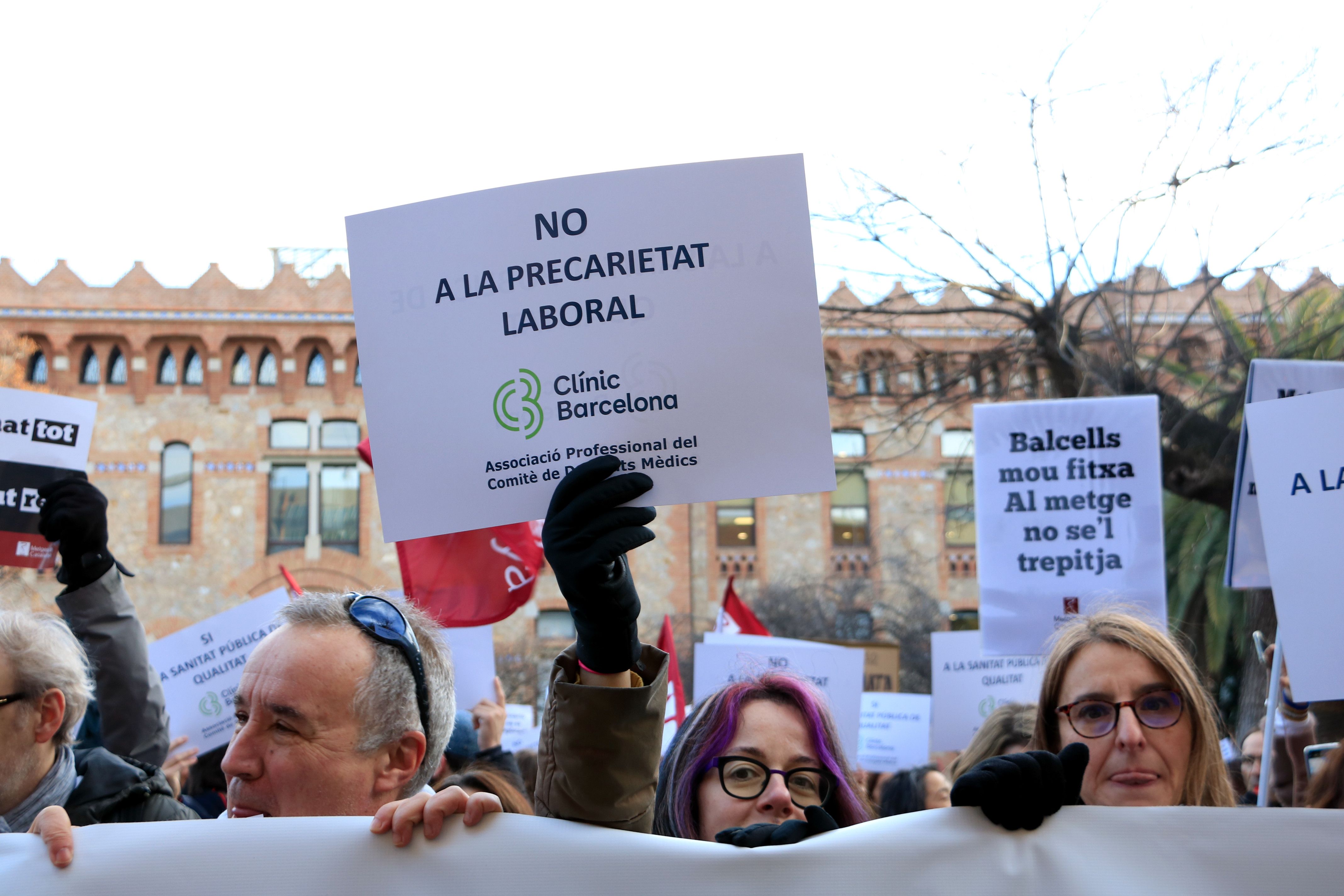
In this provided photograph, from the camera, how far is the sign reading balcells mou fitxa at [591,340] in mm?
1994

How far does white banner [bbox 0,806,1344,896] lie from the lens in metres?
1.62

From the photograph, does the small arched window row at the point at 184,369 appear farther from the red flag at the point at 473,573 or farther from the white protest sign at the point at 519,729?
the red flag at the point at 473,573

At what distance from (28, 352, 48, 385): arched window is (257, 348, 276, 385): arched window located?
4.46 metres

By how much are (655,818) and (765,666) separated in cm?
46

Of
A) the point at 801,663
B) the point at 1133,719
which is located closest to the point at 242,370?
the point at 801,663

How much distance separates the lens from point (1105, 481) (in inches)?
189

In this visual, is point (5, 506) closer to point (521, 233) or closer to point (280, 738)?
point (280, 738)

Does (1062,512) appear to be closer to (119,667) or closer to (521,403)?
(521,403)

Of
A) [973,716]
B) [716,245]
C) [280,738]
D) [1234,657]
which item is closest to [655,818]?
[280,738]

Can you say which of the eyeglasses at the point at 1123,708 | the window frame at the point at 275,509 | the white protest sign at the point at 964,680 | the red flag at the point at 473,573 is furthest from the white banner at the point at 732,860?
the window frame at the point at 275,509

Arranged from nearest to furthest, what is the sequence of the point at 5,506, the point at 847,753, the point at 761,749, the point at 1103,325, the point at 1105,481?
the point at 761,749 → the point at 847,753 → the point at 5,506 → the point at 1105,481 → the point at 1103,325

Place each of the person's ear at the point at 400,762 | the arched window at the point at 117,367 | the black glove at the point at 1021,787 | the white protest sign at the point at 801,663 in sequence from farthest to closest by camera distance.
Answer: the arched window at the point at 117,367
the white protest sign at the point at 801,663
the person's ear at the point at 400,762
the black glove at the point at 1021,787

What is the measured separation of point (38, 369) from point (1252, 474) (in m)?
28.8

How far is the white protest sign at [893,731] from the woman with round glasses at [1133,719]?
18.0 feet
